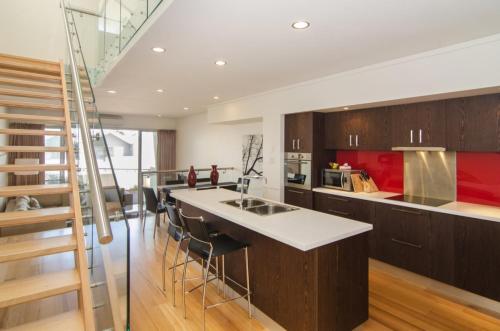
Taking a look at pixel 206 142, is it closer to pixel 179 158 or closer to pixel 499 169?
pixel 179 158

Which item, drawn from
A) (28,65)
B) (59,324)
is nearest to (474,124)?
(59,324)

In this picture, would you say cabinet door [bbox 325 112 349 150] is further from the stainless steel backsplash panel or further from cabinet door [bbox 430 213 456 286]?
cabinet door [bbox 430 213 456 286]

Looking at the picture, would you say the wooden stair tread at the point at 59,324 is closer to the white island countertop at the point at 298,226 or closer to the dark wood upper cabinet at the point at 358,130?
the white island countertop at the point at 298,226

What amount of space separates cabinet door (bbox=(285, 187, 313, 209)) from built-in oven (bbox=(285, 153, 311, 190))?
3.1 inches

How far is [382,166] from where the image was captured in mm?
3977

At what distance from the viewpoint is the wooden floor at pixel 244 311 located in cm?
238

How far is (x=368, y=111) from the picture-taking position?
377cm

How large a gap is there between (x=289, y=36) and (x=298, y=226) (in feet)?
5.45

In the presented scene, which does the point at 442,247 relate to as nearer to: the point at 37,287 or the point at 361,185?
the point at 361,185

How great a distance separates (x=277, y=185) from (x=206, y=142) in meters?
3.57

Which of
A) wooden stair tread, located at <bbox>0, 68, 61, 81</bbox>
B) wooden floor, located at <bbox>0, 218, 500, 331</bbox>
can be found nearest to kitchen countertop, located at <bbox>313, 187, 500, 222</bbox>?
wooden floor, located at <bbox>0, 218, 500, 331</bbox>

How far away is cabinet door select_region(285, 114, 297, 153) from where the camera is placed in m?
4.45

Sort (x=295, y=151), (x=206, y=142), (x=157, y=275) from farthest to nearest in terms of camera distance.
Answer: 1. (x=206, y=142)
2. (x=295, y=151)
3. (x=157, y=275)

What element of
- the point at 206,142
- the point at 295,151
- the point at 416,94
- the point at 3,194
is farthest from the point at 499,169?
the point at 206,142
